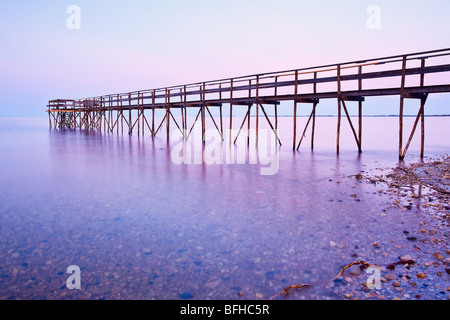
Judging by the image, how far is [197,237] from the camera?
14.2 ft

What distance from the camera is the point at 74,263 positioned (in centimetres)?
356

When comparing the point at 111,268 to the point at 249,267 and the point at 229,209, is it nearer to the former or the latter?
the point at 249,267

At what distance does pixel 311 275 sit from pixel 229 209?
262cm

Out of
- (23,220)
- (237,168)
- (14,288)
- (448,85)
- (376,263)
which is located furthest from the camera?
(237,168)

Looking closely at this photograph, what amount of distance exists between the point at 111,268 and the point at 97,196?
359cm

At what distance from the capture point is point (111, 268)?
3.43 metres

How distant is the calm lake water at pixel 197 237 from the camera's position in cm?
305

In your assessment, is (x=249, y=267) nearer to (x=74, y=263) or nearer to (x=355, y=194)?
(x=74, y=263)

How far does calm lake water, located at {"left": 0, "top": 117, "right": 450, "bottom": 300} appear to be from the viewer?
3.05 m

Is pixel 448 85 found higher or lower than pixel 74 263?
higher
